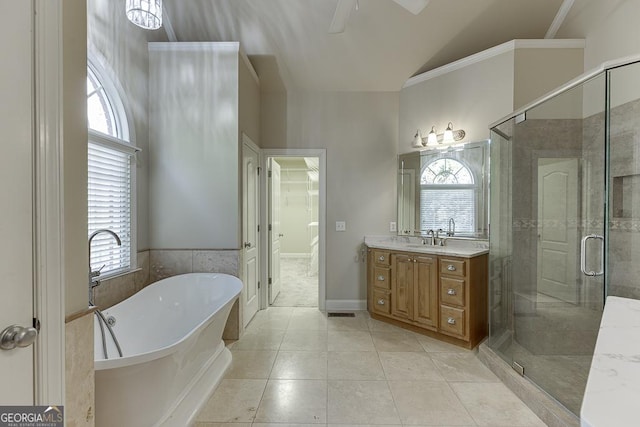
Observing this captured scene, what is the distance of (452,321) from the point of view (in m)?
2.70

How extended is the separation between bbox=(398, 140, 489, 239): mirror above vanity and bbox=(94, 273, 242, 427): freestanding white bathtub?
229 cm

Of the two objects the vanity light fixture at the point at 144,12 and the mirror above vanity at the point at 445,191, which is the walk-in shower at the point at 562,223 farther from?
the vanity light fixture at the point at 144,12

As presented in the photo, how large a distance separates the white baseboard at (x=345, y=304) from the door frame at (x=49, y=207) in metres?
2.95

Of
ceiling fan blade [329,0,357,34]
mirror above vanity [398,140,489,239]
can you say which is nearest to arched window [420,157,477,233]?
mirror above vanity [398,140,489,239]

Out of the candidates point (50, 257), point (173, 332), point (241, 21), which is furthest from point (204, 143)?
point (50, 257)

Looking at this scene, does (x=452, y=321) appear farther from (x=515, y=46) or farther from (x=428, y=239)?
(x=515, y=46)

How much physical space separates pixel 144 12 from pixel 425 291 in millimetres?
3280

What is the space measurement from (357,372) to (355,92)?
3.22 m

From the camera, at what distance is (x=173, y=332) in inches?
90.5

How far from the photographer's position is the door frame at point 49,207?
0.86 m

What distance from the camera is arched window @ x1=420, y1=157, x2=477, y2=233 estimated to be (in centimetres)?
311

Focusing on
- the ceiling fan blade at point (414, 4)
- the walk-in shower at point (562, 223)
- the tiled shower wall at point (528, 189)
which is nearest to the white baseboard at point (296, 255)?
the walk-in shower at point (562, 223)

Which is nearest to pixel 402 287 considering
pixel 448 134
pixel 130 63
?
pixel 448 134

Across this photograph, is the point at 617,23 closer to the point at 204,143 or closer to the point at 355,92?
the point at 355,92
